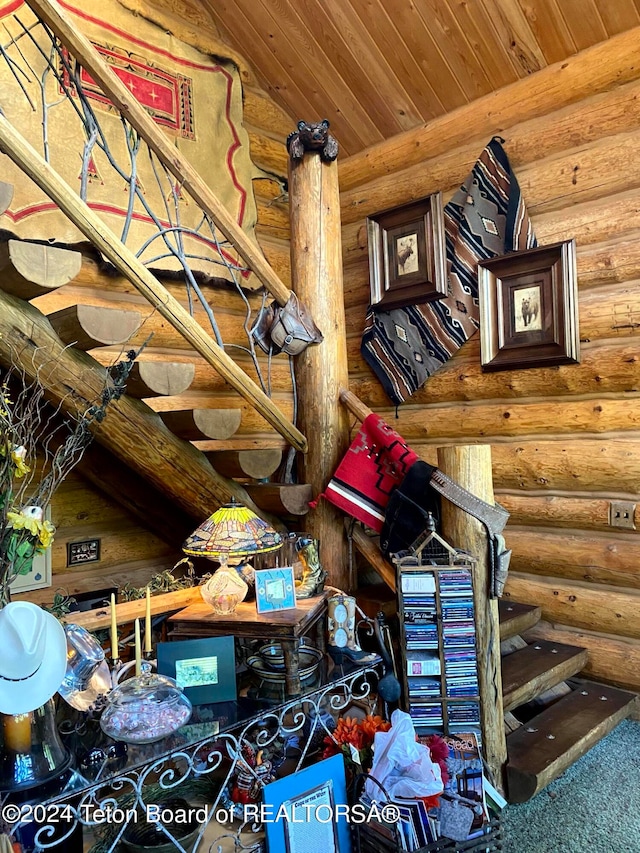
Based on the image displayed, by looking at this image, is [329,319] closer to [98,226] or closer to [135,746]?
[98,226]

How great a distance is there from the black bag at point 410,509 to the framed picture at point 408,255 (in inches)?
57.8

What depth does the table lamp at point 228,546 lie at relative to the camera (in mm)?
1877

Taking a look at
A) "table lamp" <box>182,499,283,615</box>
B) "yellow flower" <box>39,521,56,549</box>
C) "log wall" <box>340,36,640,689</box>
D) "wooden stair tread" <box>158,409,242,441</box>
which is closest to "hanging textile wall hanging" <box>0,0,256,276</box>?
"wooden stair tread" <box>158,409,242,441</box>

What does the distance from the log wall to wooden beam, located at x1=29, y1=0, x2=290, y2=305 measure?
55.7 inches

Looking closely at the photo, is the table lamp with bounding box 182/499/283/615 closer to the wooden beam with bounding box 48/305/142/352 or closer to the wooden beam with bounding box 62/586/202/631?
the wooden beam with bounding box 62/586/202/631

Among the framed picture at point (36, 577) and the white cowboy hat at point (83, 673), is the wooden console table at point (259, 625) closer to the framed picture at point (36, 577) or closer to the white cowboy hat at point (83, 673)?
the white cowboy hat at point (83, 673)

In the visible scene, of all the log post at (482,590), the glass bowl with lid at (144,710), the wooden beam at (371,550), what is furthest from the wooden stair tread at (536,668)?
the glass bowl with lid at (144,710)

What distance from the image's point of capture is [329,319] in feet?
8.89

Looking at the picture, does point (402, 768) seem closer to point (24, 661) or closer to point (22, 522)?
point (24, 661)

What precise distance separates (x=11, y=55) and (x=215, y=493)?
7.21 ft

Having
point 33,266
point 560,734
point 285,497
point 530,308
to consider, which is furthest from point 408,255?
point 560,734

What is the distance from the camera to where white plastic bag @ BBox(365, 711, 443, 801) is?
1.62 meters

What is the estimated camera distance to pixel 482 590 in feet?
6.61

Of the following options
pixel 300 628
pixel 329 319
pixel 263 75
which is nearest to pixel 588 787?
pixel 300 628
